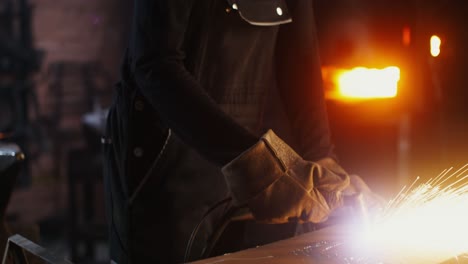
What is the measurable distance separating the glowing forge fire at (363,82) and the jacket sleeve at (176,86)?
1.01 m

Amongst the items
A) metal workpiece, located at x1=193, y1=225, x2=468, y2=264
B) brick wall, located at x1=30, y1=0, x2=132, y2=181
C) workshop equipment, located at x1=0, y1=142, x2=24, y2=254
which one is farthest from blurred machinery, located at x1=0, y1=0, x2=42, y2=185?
metal workpiece, located at x1=193, y1=225, x2=468, y2=264

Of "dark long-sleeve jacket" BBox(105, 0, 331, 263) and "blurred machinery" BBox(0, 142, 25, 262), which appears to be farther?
"blurred machinery" BBox(0, 142, 25, 262)

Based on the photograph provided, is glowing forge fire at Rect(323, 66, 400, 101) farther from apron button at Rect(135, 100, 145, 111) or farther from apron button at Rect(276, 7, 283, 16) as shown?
apron button at Rect(135, 100, 145, 111)

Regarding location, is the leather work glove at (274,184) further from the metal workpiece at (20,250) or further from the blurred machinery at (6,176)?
the blurred machinery at (6,176)

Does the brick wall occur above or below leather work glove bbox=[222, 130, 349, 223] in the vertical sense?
above

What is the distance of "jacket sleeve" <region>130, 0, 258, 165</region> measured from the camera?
1.45 meters

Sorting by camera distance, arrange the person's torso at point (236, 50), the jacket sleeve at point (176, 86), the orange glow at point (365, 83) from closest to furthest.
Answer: the jacket sleeve at point (176, 86), the person's torso at point (236, 50), the orange glow at point (365, 83)

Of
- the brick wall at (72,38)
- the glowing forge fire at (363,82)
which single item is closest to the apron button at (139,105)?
the glowing forge fire at (363,82)

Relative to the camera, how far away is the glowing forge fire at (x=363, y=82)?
2.42 metres

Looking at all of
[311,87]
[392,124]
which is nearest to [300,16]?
[311,87]

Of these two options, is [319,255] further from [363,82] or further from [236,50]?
[363,82]

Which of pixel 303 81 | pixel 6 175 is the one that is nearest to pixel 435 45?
pixel 303 81

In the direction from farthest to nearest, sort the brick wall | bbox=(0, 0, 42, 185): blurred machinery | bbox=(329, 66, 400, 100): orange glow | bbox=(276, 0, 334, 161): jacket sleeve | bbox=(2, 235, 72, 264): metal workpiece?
the brick wall
bbox=(0, 0, 42, 185): blurred machinery
bbox=(329, 66, 400, 100): orange glow
bbox=(276, 0, 334, 161): jacket sleeve
bbox=(2, 235, 72, 264): metal workpiece

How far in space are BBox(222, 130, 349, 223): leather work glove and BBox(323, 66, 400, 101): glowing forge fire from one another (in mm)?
1048
